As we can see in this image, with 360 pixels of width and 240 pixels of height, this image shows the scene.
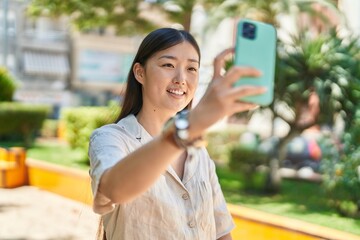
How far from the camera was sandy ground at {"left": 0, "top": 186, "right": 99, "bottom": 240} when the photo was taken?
593cm

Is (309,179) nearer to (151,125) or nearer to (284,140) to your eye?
(284,140)

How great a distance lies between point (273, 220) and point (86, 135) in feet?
16.9

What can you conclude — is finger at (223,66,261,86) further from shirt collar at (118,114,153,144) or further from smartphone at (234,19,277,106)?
shirt collar at (118,114,153,144)

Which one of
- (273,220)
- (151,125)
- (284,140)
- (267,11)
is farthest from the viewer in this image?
(267,11)

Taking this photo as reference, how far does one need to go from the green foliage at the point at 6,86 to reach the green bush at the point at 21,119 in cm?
37

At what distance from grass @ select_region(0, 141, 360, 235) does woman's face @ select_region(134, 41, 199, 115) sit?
415 centimetres

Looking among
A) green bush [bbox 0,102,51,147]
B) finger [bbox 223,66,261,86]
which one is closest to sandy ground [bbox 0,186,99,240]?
finger [bbox 223,66,261,86]

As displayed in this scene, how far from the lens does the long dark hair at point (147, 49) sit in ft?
4.99

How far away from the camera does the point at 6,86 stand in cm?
1313

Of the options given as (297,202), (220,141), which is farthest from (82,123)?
(297,202)

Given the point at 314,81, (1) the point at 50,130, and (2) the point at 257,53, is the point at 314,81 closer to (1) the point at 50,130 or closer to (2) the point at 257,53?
(2) the point at 257,53

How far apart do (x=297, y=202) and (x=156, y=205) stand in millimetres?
5772

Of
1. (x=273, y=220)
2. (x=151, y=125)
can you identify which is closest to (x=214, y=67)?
(x=151, y=125)

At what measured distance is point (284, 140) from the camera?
7.61 meters
